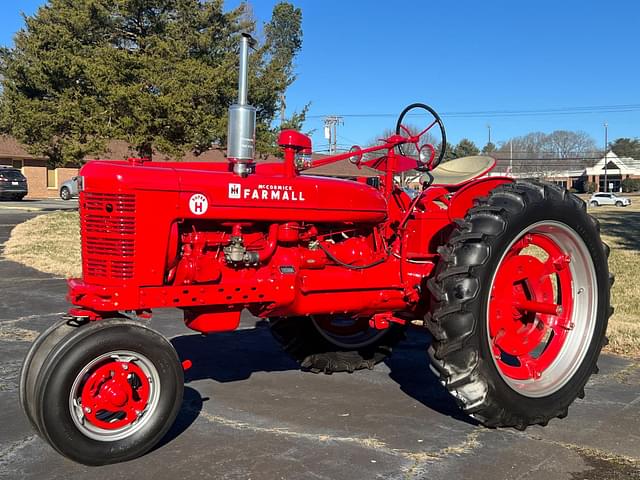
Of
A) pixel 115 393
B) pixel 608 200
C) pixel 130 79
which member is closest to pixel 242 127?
pixel 115 393

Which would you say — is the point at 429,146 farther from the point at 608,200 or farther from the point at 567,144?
the point at 567,144

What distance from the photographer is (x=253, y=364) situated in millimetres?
5516

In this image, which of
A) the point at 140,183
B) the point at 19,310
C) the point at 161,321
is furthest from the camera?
the point at 19,310

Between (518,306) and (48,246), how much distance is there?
11.9 meters

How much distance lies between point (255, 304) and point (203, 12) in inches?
840

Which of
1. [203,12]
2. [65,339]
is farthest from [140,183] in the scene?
[203,12]

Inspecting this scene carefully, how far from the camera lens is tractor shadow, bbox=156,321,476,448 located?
4.45 m

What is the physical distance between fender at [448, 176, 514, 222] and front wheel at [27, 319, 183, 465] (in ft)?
7.48

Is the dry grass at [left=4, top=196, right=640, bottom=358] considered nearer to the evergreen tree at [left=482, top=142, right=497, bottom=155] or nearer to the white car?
the white car

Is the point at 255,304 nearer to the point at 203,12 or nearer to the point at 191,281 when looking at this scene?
the point at 191,281

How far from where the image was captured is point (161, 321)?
7.12 meters

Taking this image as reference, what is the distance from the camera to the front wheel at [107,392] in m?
3.24

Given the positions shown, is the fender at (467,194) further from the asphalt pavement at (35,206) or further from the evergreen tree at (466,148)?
the evergreen tree at (466,148)

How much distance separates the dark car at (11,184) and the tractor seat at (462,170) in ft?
105
